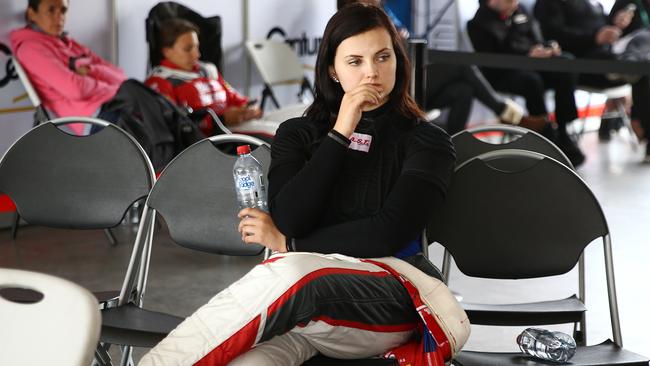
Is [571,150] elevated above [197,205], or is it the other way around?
[197,205]

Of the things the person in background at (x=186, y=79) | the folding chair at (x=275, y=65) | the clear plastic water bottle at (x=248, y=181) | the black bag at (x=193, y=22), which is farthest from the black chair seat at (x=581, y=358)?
the folding chair at (x=275, y=65)

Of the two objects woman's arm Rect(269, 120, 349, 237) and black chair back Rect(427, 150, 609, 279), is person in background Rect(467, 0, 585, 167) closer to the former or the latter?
black chair back Rect(427, 150, 609, 279)

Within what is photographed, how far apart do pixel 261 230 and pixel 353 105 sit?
38cm

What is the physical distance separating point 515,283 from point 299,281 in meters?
2.51

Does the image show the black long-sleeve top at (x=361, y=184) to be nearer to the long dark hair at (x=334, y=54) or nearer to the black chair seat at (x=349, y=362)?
the long dark hair at (x=334, y=54)

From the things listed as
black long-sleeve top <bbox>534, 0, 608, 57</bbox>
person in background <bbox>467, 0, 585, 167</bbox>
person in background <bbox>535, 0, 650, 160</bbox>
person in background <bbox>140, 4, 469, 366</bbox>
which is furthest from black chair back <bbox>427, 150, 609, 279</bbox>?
black long-sleeve top <bbox>534, 0, 608, 57</bbox>

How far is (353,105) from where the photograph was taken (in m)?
2.37

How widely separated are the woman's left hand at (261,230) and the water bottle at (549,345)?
63 centimetres

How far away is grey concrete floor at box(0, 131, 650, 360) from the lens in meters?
3.71

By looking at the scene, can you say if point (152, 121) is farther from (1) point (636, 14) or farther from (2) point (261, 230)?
(1) point (636, 14)

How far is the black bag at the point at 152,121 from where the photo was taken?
4777 millimetres

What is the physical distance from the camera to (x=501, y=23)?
25.9ft

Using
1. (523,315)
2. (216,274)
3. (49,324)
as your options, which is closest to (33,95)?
(216,274)

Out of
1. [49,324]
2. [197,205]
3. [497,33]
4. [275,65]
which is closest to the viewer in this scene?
[49,324]
